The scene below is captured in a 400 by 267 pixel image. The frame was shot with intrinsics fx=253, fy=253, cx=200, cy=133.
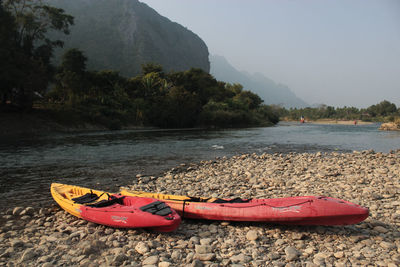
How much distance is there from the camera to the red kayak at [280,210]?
5.02 metres

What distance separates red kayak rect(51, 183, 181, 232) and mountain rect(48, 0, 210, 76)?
118198 mm

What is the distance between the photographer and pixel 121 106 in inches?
2260

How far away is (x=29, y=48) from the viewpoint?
4888cm

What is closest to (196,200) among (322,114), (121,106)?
(121,106)

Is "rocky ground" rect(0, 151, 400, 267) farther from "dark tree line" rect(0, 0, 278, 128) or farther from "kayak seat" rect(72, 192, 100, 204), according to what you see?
"dark tree line" rect(0, 0, 278, 128)

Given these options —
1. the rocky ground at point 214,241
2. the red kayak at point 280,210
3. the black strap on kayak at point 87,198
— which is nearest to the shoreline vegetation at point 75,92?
the black strap on kayak at point 87,198

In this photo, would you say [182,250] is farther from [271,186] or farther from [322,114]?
[322,114]

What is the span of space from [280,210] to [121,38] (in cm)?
16394

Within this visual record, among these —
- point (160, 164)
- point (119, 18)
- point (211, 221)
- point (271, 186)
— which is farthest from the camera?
point (119, 18)

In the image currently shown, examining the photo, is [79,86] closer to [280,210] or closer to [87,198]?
[87,198]

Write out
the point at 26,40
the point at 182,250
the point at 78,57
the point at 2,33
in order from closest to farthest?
1. the point at 182,250
2. the point at 2,33
3. the point at 26,40
4. the point at 78,57

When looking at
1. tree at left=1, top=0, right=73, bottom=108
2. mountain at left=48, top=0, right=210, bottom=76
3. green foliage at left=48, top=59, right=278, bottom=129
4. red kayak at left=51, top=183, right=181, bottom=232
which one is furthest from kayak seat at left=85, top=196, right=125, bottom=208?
mountain at left=48, top=0, right=210, bottom=76

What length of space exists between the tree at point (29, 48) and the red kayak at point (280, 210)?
38.6 m

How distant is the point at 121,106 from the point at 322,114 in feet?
418
